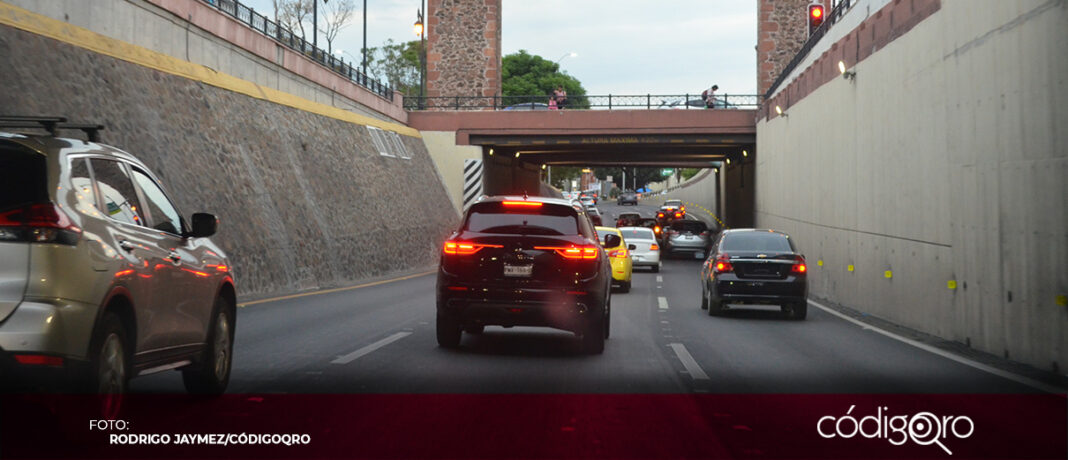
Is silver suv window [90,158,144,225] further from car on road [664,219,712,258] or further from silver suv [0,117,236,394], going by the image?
car on road [664,219,712,258]

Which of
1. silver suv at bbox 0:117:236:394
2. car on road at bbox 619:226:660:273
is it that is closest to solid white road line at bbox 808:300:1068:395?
silver suv at bbox 0:117:236:394

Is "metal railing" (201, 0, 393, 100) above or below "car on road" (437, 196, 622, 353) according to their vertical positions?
above

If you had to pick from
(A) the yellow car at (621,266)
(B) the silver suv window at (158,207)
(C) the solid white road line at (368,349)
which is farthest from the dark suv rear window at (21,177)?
(A) the yellow car at (621,266)

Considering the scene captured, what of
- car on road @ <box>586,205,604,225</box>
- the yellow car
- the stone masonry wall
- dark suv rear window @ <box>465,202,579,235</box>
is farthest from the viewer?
car on road @ <box>586,205,604,225</box>

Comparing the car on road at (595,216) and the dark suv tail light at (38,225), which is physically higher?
the car on road at (595,216)

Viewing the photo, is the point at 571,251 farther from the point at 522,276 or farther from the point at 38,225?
the point at 38,225

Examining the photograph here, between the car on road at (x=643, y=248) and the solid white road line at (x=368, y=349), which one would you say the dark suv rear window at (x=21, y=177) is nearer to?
the solid white road line at (x=368, y=349)

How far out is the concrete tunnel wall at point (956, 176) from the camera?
440 inches

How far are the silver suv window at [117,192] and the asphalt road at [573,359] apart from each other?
2.07 meters

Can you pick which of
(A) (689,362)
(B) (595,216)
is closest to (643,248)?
(A) (689,362)

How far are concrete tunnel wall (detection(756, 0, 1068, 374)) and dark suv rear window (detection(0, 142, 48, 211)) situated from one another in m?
9.33

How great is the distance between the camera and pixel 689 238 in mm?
A: 43531

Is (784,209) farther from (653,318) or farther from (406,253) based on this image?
(653,318)

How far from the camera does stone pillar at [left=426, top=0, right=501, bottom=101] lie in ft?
190
